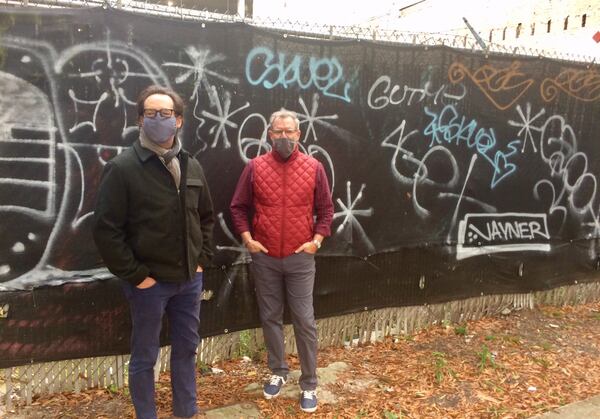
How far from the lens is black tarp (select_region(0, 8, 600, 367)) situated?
296 centimetres

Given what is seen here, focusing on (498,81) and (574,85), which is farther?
(574,85)

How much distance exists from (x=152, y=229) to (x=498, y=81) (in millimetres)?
3493

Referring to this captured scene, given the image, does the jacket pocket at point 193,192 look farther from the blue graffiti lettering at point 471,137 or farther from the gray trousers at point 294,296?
the blue graffiti lettering at point 471,137

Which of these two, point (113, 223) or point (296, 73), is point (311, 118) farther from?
point (113, 223)

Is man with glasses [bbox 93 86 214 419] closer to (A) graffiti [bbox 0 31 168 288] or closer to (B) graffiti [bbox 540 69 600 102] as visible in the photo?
(A) graffiti [bbox 0 31 168 288]

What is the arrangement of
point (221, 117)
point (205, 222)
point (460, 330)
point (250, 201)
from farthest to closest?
point (460, 330) < point (221, 117) < point (250, 201) < point (205, 222)

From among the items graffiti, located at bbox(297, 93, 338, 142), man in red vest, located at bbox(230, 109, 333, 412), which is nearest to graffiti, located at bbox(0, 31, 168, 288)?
man in red vest, located at bbox(230, 109, 333, 412)

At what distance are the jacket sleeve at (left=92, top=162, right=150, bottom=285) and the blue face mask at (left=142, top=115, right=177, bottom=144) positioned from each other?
250 mm

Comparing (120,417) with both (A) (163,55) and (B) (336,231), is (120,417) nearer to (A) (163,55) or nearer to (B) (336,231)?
(B) (336,231)

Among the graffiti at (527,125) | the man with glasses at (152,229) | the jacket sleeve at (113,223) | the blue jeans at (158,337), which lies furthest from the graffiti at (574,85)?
the jacket sleeve at (113,223)

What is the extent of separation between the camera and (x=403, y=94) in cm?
409

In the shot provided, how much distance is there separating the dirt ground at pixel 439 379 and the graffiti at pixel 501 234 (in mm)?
756

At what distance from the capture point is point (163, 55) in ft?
10.5

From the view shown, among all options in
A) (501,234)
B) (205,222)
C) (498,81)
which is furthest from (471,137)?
(205,222)
